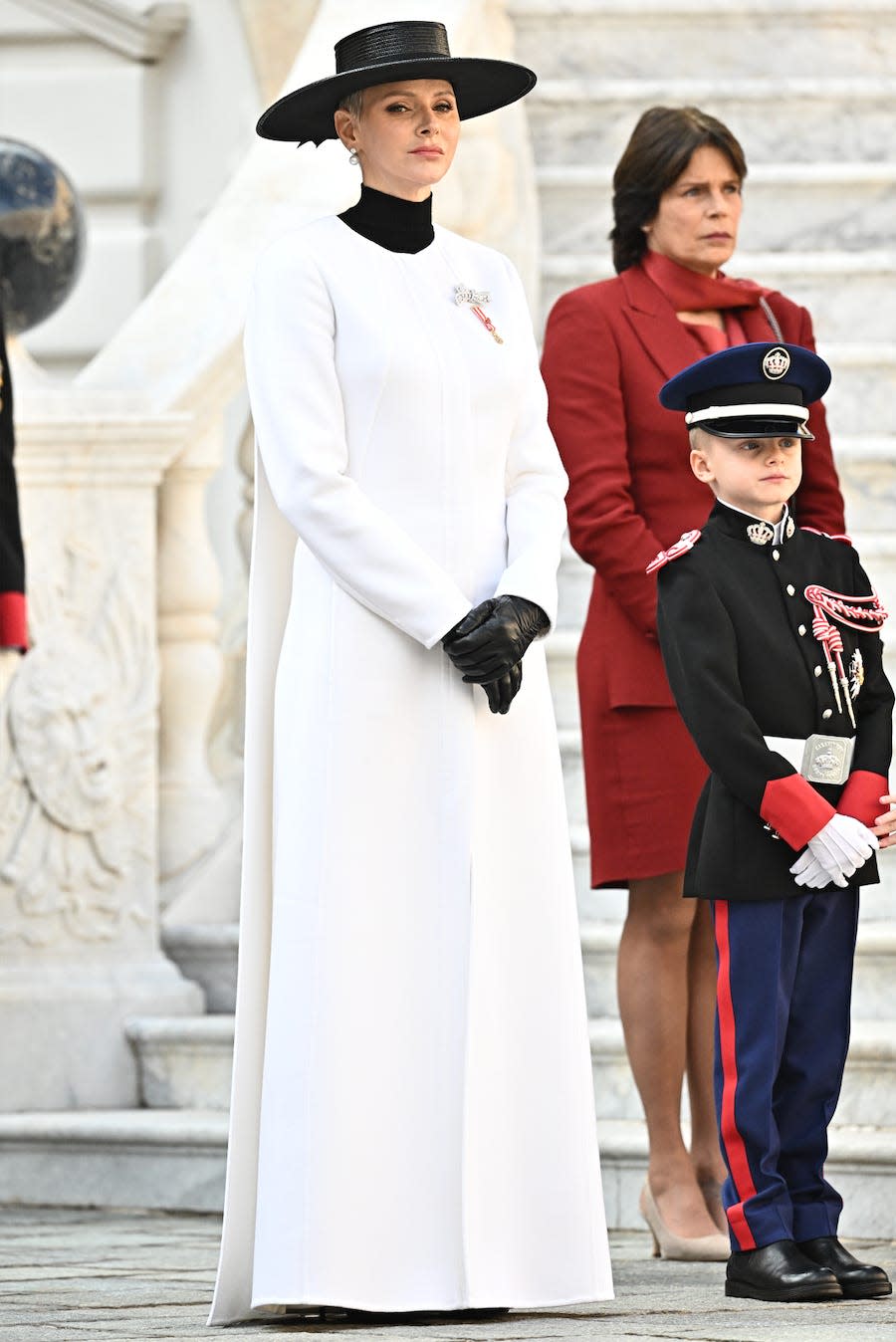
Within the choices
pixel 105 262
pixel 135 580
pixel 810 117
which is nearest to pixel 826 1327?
pixel 135 580

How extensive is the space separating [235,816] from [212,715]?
0.70ft

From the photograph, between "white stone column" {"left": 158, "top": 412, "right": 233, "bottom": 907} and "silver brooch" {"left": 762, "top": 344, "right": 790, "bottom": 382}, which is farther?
"white stone column" {"left": 158, "top": 412, "right": 233, "bottom": 907}

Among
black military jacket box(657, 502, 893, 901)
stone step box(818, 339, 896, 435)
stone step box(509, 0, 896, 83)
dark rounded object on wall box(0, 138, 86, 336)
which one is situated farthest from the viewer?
stone step box(509, 0, 896, 83)

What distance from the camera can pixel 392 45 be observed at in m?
3.85

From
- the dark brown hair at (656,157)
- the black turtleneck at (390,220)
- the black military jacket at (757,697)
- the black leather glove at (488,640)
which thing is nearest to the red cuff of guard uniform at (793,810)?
the black military jacket at (757,697)

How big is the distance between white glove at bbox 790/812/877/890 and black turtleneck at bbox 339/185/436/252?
95 cm

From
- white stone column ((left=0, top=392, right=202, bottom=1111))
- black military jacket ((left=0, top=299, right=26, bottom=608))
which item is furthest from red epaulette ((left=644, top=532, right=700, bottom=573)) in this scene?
white stone column ((left=0, top=392, right=202, bottom=1111))

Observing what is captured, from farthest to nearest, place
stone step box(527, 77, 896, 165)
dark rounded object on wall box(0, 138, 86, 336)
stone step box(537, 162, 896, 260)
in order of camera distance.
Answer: stone step box(527, 77, 896, 165) < stone step box(537, 162, 896, 260) < dark rounded object on wall box(0, 138, 86, 336)

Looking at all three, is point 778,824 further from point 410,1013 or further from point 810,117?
point 810,117

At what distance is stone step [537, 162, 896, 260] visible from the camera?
678cm

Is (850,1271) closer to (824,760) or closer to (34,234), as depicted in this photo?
(824,760)

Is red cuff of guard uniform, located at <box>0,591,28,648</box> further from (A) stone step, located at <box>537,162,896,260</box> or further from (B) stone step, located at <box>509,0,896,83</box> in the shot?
(B) stone step, located at <box>509,0,896,83</box>

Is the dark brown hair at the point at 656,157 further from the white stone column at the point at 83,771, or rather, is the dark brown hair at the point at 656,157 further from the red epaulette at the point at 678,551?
the white stone column at the point at 83,771

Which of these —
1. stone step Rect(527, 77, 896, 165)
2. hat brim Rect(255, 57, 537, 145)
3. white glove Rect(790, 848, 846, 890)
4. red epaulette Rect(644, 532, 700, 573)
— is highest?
stone step Rect(527, 77, 896, 165)
